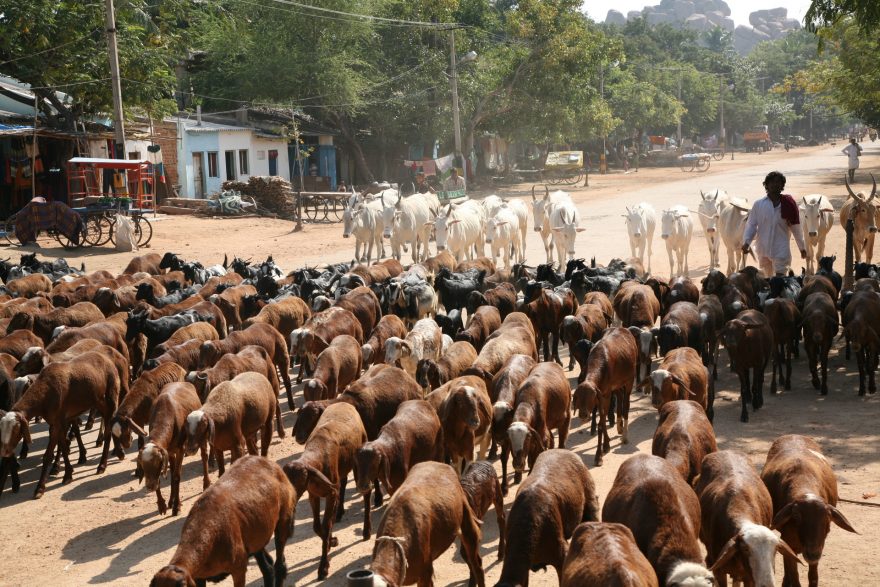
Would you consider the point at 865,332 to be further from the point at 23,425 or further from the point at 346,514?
the point at 23,425

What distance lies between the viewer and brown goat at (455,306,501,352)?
1167 cm

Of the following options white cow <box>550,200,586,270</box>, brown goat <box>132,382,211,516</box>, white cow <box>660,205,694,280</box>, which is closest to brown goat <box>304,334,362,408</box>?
brown goat <box>132,382,211,516</box>

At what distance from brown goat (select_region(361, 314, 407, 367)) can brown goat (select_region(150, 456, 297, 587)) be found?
14.3ft

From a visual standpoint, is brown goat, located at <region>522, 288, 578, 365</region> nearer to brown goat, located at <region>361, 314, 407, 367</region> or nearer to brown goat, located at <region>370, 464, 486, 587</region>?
brown goat, located at <region>361, 314, 407, 367</region>

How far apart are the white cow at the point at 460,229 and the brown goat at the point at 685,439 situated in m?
13.3

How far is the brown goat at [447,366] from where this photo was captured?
1000 cm

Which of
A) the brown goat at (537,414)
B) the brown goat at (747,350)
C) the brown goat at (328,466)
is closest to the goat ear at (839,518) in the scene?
the brown goat at (537,414)

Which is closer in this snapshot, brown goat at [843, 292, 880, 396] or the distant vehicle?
brown goat at [843, 292, 880, 396]

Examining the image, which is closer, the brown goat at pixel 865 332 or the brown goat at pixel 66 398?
the brown goat at pixel 66 398

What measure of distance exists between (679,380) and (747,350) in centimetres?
227

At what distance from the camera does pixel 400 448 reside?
7836 mm

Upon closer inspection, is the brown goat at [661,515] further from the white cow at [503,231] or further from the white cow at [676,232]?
the white cow at [503,231]

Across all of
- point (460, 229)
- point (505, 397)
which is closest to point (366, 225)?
point (460, 229)

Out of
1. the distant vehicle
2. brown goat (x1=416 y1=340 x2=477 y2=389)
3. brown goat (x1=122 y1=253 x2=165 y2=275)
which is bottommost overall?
brown goat (x1=416 y1=340 x2=477 y2=389)
